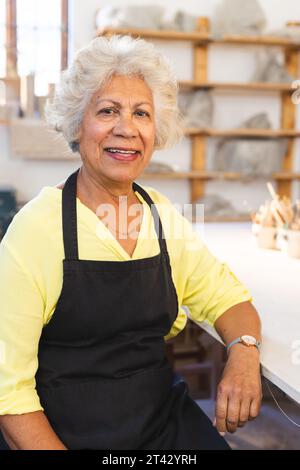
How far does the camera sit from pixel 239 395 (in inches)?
42.3

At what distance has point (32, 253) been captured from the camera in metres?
1.09

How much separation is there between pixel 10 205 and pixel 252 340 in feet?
9.17

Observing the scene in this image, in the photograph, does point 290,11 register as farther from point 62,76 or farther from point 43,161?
point 62,76

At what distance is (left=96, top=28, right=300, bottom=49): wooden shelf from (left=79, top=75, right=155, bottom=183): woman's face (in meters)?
2.88

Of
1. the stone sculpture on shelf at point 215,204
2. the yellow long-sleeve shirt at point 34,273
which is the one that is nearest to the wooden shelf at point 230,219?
the stone sculpture on shelf at point 215,204

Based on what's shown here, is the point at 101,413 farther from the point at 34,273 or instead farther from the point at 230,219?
the point at 230,219

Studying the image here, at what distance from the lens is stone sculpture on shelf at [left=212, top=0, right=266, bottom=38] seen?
4.16m

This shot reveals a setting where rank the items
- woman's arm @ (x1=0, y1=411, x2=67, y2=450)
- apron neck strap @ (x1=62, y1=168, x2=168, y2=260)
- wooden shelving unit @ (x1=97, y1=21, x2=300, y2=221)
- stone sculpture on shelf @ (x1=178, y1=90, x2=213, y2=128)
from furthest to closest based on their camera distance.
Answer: stone sculpture on shelf @ (x1=178, y1=90, x2=213, y2=128) → wooden shelving unit @ (x1=97, y1=21, x2=300, y2=221) → apron neck strap @ (x1=62, y1=168, x2=168, y2=260) → woman's arm @ (x1=0, y1=411, x2=67, y2=450)

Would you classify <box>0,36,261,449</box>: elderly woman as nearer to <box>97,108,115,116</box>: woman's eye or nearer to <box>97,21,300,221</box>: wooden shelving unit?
<box>97,108,115,116</box>: woman's eye

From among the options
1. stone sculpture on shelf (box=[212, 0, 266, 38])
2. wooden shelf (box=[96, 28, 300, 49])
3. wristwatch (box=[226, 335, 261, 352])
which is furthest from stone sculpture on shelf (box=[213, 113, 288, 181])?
wristwatch (box=[226, 335, 261, 352])

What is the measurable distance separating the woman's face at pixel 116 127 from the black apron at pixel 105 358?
0.30 feet

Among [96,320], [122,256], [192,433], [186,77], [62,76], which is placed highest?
[186,77]

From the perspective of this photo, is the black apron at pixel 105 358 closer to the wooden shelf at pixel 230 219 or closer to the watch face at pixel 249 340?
the watch face at pixel 249 340
